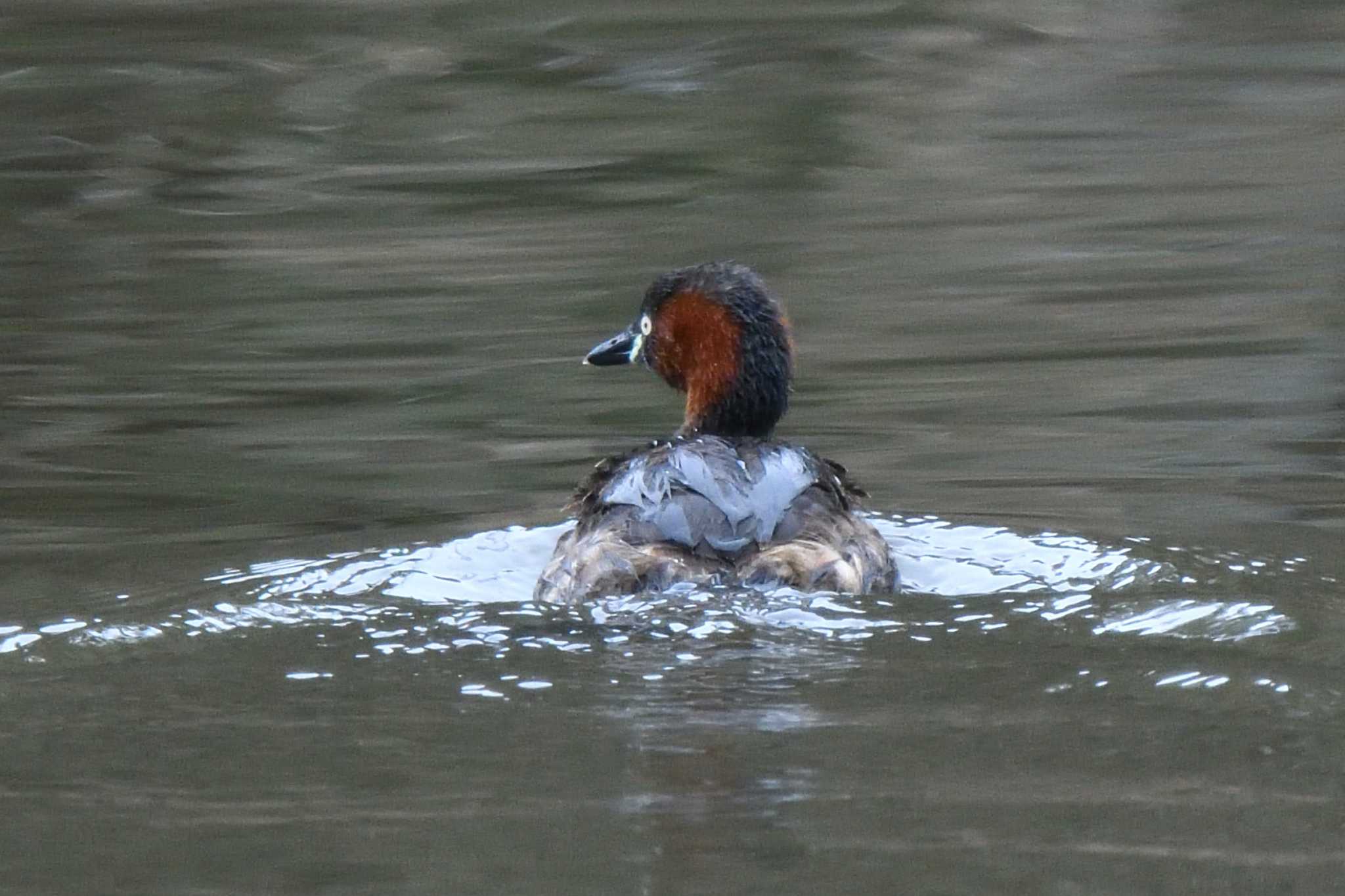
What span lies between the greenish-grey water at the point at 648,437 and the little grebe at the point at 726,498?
0.24 m

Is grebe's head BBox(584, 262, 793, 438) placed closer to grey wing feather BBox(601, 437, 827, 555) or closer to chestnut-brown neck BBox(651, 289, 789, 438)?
chestnut-brown neck BBox(651, 289, 789, 438)

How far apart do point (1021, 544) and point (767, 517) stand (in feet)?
3.24

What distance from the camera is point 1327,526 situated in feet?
24.3

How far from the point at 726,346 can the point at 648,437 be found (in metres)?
1.86

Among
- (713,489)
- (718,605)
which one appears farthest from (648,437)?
(718,605)

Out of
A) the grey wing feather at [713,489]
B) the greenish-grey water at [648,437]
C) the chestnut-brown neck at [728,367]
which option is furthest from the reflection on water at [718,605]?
the chestnut-brown neck at [728,367]

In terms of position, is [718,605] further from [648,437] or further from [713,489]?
[648,437]

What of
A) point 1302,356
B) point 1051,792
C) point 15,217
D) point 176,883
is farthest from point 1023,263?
point 176,883

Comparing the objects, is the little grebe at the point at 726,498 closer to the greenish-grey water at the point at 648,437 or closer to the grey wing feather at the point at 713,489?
the grey wing feather at the point at 713,489

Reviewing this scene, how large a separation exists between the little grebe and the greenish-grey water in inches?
9.6

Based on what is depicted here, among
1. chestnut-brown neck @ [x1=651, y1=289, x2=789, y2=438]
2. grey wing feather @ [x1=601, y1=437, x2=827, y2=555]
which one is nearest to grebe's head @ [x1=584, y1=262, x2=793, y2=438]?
chestnut-brown neck @ [x1=651, y1=289, x2=789, y2=438]

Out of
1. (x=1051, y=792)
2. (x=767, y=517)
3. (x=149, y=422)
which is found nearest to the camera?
(x=1051, y=792)

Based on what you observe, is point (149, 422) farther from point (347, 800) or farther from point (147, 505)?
point (347, 800)

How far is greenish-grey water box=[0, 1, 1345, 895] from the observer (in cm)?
457
